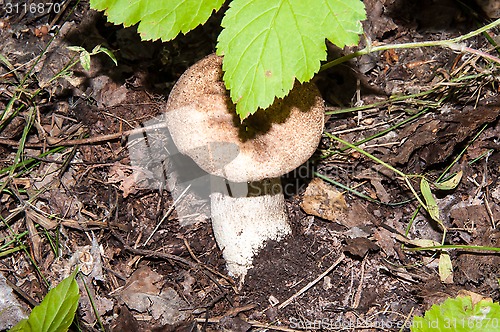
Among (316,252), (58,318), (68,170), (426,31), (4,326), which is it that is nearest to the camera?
(58,318)

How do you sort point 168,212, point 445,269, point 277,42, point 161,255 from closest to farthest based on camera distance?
point 277,42
point 445,269
point 161,255
point 168,212

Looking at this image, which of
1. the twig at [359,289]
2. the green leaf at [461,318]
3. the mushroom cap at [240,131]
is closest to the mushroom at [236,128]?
the mushroom cap at [240,131]

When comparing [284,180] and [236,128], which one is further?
[284,180]

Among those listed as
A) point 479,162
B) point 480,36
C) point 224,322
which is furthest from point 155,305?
point 480,36

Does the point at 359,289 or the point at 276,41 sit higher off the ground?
the point at 276,41

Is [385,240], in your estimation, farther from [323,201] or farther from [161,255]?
[161,255]

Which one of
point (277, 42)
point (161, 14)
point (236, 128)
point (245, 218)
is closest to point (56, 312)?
point (245, 218)

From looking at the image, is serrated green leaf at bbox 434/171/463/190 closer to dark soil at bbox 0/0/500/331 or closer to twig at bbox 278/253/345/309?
dark soil at bbox 0/0/500/331

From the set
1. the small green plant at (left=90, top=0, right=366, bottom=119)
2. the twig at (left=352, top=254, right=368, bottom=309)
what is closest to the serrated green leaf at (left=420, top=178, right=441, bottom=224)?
the twig at (left=352, top=254, right=368, bottom=309)

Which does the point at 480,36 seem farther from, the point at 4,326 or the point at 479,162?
the point at 4,326
